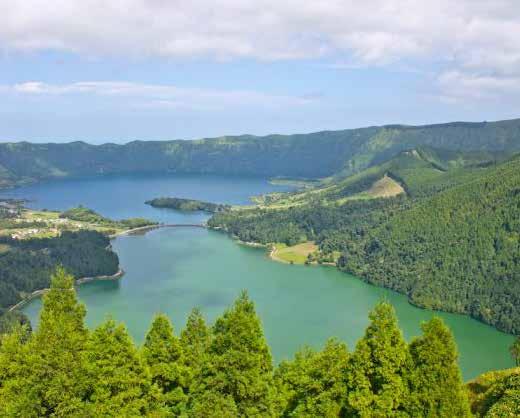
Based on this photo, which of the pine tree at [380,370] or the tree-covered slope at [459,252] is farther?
the tree-covered slope at [459,252]

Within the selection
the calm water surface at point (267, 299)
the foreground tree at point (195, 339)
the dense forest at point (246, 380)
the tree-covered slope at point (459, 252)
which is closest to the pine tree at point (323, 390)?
the dense forest at point (246, 380)

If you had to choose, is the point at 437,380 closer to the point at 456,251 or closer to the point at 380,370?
the point at 380,370

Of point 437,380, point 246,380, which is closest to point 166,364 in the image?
point 246,380

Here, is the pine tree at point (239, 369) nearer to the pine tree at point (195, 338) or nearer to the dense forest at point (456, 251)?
the pine tree at point (195, 338)

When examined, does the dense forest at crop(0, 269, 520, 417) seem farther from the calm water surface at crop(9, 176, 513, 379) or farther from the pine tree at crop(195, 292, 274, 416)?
the calm water surface at crop(9, 176, 513, 379)

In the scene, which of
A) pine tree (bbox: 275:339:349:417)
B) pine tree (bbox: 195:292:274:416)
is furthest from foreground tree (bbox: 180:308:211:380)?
pine tree (bbox: 195:292:274:416)

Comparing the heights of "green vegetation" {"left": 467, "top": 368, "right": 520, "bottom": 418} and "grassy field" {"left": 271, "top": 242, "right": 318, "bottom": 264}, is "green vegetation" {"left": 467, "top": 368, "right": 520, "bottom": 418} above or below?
above
